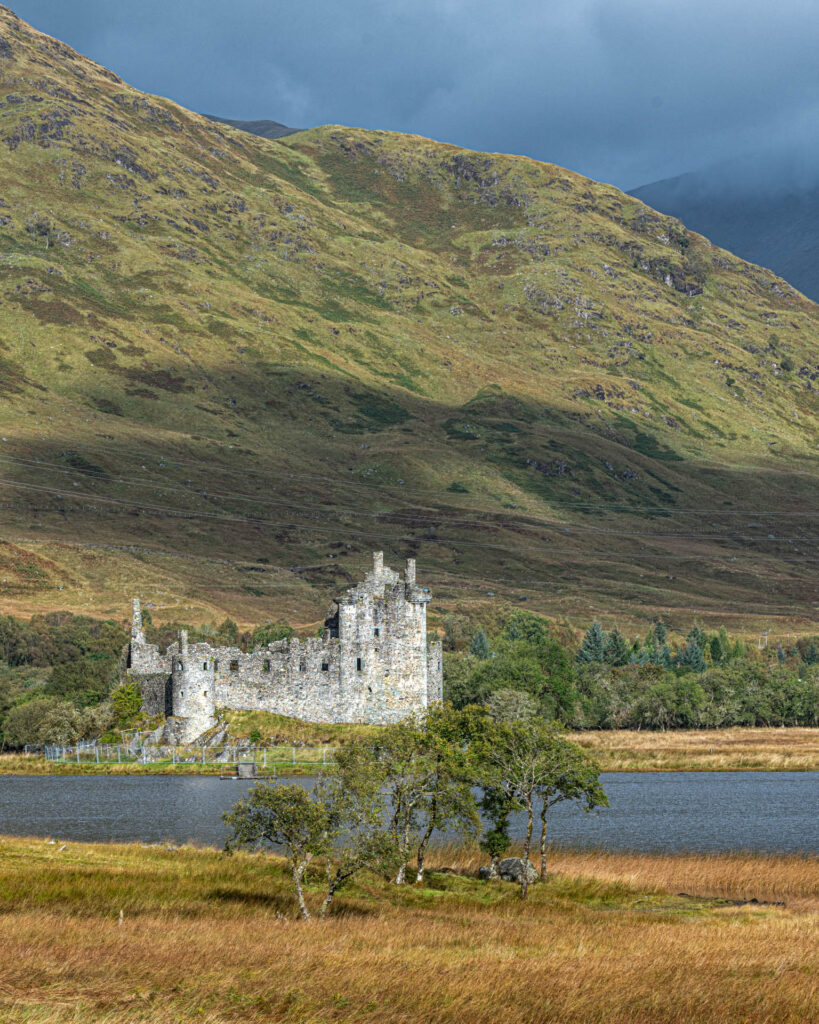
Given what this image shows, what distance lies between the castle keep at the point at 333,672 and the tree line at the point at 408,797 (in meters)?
45.8

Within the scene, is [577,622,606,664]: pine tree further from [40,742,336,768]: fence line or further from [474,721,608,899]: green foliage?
[474,721,608,899]: green foliage

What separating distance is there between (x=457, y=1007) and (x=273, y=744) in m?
74.7

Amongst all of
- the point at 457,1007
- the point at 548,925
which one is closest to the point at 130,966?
the point at 457,1007

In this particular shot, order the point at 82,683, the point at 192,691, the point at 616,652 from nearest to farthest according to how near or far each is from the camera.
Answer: the point at 192,691 → the point at 82,683 → the point at 616,652

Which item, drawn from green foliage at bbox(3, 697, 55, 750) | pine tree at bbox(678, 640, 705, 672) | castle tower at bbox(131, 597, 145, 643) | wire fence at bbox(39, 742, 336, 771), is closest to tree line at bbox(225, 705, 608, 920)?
wire fence at bbox(39, 742, 336, 771)

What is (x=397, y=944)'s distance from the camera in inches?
1043

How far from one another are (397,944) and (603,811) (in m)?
41.2

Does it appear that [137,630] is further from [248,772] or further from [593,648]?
[593,648]

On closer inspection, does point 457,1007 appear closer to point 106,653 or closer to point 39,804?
point 39,804

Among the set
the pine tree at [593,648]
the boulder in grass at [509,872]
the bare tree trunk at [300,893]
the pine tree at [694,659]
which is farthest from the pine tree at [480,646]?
the bare tree trunk at [300,893]

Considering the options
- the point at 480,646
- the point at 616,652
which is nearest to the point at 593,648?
the point at 616,652

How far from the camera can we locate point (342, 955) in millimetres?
22875

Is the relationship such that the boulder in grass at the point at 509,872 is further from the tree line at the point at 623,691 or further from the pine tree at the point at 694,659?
the pine tree at the point at 694,659

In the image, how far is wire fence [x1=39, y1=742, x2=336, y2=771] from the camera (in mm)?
86625
